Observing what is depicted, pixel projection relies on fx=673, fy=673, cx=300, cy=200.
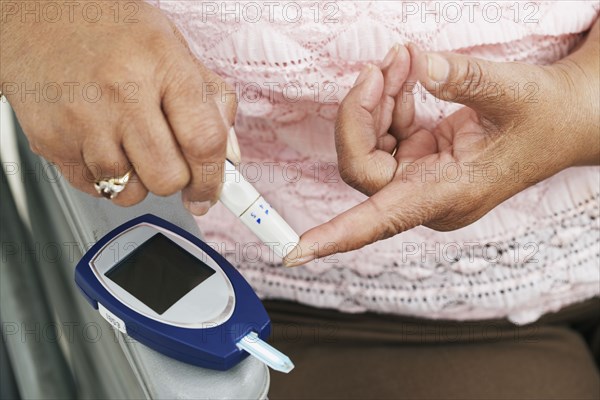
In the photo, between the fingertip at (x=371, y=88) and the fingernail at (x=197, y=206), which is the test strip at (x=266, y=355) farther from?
the fingertip at (x=371, y=88)

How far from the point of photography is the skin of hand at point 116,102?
55cm

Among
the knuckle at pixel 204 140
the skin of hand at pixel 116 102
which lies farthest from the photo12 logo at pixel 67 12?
the knuckle at pixel 204 140

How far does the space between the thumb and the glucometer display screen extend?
11.0 inches

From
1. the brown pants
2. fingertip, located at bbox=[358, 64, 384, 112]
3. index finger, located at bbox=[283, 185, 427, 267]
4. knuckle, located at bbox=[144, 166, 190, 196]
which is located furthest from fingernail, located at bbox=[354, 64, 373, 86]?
the brown pants

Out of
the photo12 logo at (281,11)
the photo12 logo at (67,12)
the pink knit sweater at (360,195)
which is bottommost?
the pink knit sweater at (360,195)

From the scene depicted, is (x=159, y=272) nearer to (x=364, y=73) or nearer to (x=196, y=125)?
(x=196, y=125)

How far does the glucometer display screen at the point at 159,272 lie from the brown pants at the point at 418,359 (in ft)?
1.02

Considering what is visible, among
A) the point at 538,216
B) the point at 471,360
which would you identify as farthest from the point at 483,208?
the point at 471,360

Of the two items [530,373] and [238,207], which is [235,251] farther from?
[530,373]

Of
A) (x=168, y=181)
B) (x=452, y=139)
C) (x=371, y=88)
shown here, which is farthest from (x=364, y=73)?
(x=168, y=181)

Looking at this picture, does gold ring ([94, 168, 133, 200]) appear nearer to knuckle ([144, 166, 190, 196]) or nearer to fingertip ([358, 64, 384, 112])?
knuckle ([144, 166, 190, 196])

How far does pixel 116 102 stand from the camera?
1.79 ft

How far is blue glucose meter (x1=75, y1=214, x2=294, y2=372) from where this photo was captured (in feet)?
1.72

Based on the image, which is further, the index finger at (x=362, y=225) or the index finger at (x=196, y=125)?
the index finger at (x=362, y=225)
